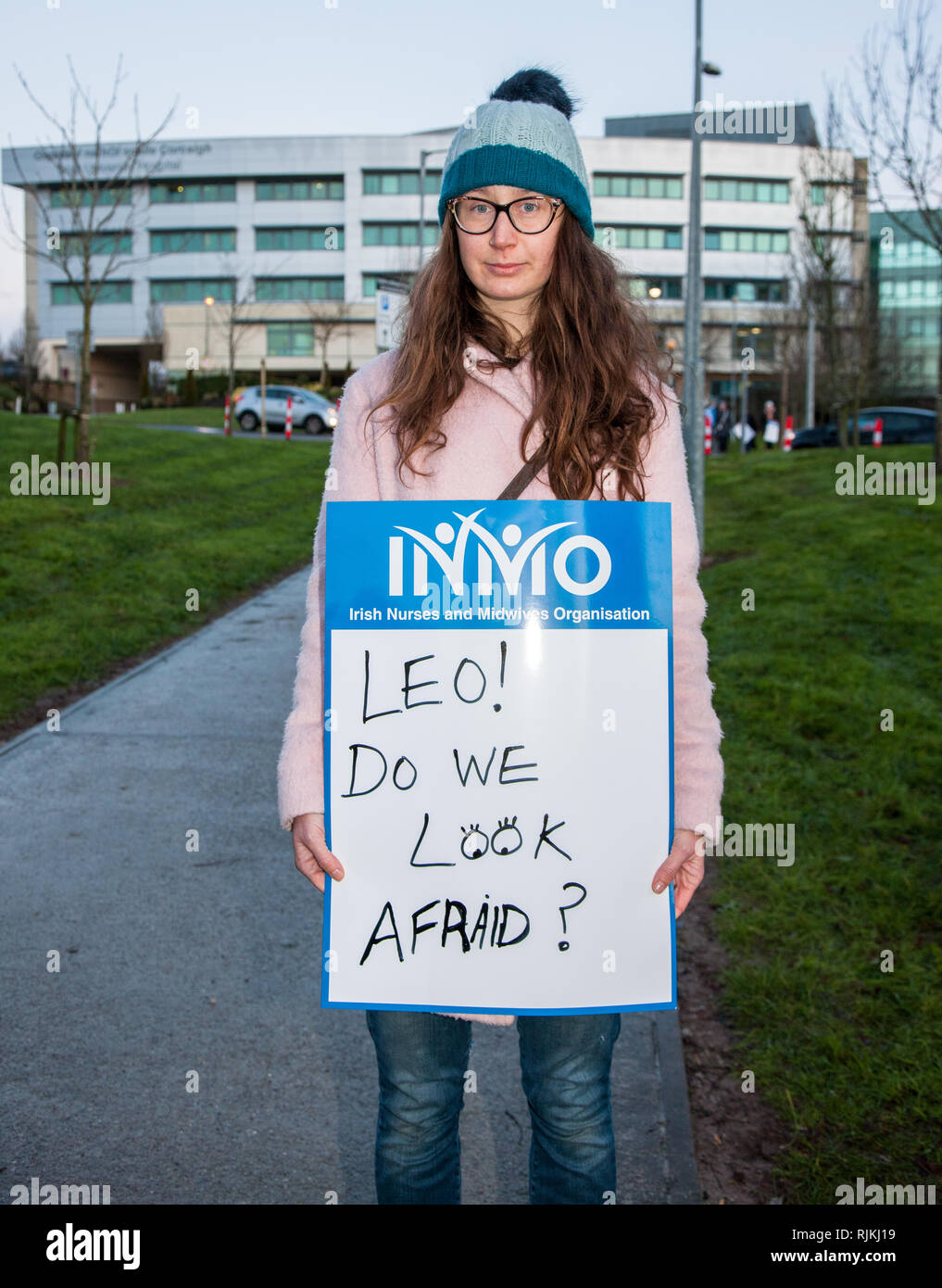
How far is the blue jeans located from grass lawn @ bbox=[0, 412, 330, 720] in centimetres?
572

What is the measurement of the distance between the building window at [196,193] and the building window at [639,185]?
A: 867 inches

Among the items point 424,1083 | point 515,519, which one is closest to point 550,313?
point 515,519

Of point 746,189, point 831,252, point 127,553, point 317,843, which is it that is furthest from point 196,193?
point 317,843

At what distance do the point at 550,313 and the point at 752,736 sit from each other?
5.26 m

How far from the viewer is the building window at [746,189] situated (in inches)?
3068

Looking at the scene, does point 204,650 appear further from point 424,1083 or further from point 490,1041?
point 424,1083

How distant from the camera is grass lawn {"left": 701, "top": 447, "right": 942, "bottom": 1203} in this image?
3.41 meters

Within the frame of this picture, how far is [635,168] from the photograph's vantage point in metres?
75.9

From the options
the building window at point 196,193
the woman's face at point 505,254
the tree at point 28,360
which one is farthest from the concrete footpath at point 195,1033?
the building window at point 196,193

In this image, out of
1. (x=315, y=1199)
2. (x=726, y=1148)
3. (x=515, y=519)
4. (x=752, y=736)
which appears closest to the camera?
(x=515, y=519)

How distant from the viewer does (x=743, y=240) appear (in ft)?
255

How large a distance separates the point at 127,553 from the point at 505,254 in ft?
36.7

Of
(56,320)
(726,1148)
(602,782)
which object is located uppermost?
(56,320)
